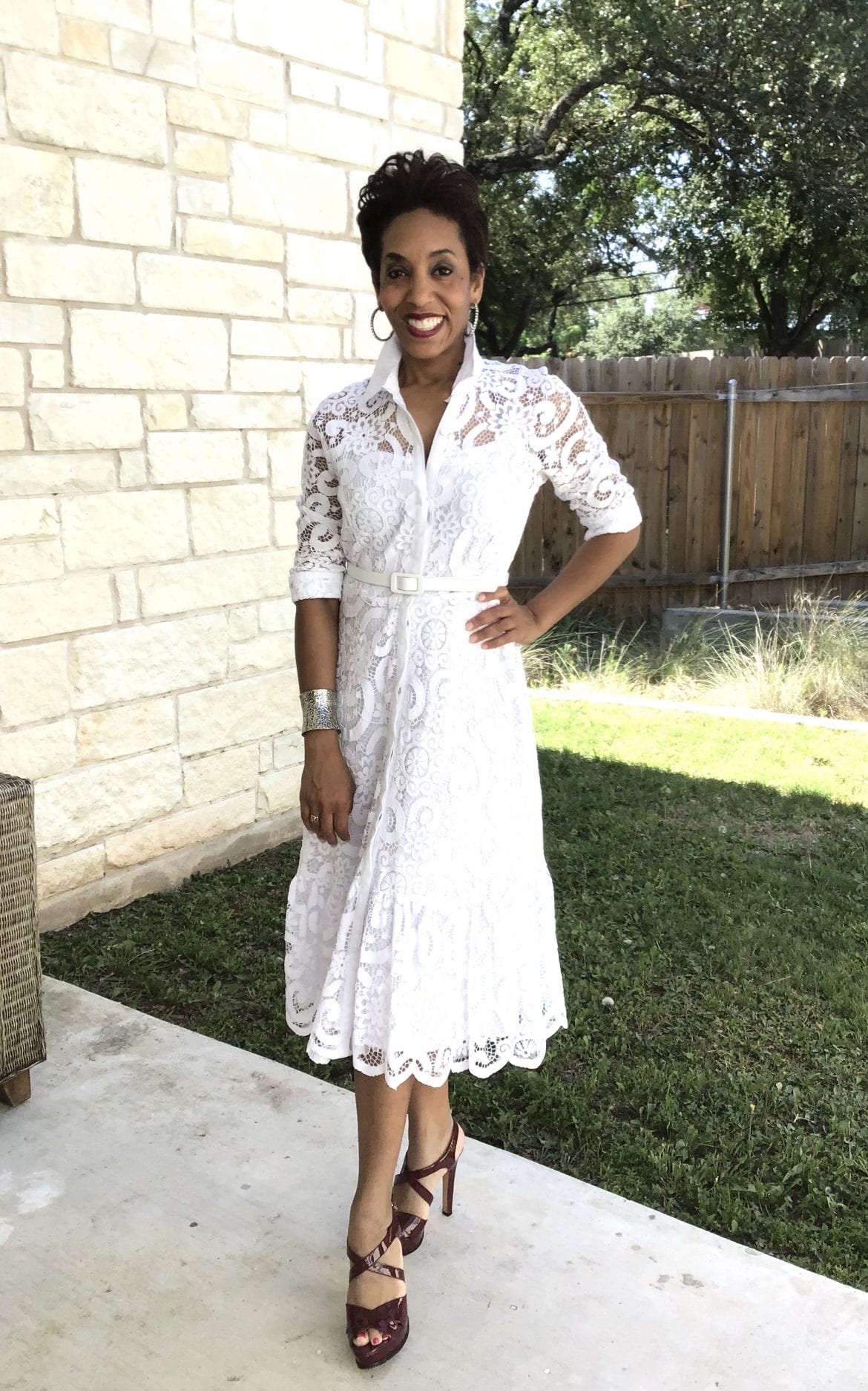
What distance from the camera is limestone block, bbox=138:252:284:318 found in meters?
3.90

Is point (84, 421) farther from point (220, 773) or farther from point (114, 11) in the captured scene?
point (220, 773)

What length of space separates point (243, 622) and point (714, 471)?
576 cm

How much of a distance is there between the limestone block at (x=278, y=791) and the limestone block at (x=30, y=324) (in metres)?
1.84

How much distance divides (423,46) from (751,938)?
3.78 metres

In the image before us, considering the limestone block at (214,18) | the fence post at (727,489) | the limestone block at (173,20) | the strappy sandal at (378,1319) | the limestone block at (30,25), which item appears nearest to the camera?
the strappy sandal at (378,1319)

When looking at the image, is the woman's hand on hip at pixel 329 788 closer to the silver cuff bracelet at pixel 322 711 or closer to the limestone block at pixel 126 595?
the silver cuff bracelet at pixel 322 711

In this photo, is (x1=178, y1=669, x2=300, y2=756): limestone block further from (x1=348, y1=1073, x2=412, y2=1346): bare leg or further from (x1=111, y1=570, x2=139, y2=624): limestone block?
(x1=348, y1=1073, x2=412, y2=1346): bare leg

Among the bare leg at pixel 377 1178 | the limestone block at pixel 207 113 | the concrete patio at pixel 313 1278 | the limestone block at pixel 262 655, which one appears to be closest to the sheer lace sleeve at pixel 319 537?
the bare leg at pixel 377 1178

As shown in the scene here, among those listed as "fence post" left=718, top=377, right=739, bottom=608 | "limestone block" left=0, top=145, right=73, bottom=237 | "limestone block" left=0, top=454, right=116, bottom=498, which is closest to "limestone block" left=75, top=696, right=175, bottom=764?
"limestone block" left=0, top=454, right=116, bottom=498

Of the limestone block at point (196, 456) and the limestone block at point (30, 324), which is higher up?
the limestone block at point (30, 324)

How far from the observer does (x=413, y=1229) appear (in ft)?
7.16

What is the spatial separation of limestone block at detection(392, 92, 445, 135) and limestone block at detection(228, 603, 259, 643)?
2.12m

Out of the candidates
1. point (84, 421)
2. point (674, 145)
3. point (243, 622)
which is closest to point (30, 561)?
point (84, 421)

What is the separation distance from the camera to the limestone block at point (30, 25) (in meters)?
3.37
